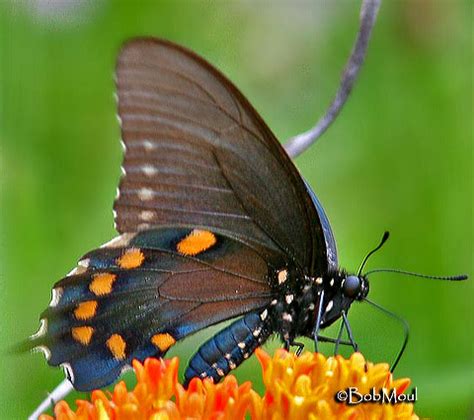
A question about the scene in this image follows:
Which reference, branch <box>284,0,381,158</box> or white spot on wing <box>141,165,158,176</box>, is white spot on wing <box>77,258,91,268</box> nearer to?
white spot on wing <box>141,165,158,176</box>

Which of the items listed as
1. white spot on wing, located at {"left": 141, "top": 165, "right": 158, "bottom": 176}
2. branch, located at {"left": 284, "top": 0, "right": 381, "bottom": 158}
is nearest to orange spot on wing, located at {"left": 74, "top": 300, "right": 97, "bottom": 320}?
white spot on wing, located at {"left": 141, "top": 165, "right": 158, "bottom": 176}

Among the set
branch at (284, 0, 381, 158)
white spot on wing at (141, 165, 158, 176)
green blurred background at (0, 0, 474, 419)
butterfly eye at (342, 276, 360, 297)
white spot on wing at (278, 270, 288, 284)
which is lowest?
butterfly eye at (342, 276, 360, 297)

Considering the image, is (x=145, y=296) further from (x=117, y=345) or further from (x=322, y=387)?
(x=322, y=387)

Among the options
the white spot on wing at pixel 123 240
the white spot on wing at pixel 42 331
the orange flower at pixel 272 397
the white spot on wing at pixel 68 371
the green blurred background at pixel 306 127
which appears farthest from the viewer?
the green blurred background at pixel 306 127

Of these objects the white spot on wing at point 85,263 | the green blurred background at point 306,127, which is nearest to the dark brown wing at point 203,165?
the white spot on wing at point 85,263

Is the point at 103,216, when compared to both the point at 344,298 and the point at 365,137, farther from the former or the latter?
the point at 344,298

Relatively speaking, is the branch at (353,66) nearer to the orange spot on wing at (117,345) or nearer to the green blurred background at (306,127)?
the orange spot on wing at (117,345)

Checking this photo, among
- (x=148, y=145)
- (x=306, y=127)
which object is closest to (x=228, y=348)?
(x=148, y=145)
